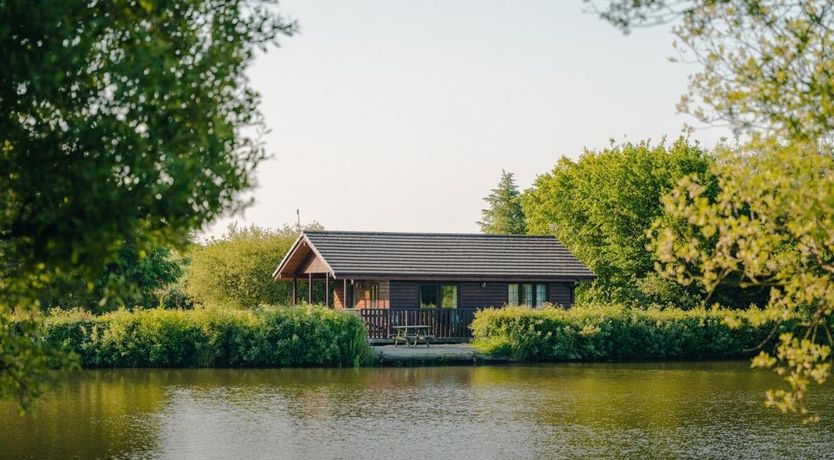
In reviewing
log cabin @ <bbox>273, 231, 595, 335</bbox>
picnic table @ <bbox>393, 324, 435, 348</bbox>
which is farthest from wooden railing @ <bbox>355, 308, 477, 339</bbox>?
picnic table @ <bbox>393, 324, 435, 348</bbox>

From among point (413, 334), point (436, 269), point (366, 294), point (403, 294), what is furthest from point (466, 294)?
point (366, 294)

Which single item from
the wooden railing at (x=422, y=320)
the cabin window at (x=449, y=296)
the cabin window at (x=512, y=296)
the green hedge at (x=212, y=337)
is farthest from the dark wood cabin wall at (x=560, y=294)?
the green hedge at (x=212, y=337)

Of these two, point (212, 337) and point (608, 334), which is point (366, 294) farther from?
point (212, 337)

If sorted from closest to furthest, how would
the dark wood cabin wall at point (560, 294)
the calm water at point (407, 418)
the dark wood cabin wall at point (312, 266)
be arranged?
the calm water at point (407, 418)
the dark wood cabin wall at point (312, 266)
the dark wood cabin wall at point (560, 294)

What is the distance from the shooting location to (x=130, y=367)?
33.0 metres

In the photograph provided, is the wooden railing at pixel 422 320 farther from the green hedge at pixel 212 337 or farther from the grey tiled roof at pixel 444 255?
the green hedge at pixel 212 337

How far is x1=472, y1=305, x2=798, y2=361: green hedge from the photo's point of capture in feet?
118

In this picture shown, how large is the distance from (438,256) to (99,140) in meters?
34.3

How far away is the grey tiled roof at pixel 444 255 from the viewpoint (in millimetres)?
41562

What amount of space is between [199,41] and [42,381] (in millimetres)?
3375

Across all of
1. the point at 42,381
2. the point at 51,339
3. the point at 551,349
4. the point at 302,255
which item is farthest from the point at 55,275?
the point at 302,255

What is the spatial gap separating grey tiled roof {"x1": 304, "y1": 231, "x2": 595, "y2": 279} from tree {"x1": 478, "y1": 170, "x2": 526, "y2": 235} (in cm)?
4783

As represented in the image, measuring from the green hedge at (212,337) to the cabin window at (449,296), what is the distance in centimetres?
940

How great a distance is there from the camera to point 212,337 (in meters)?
32.9
